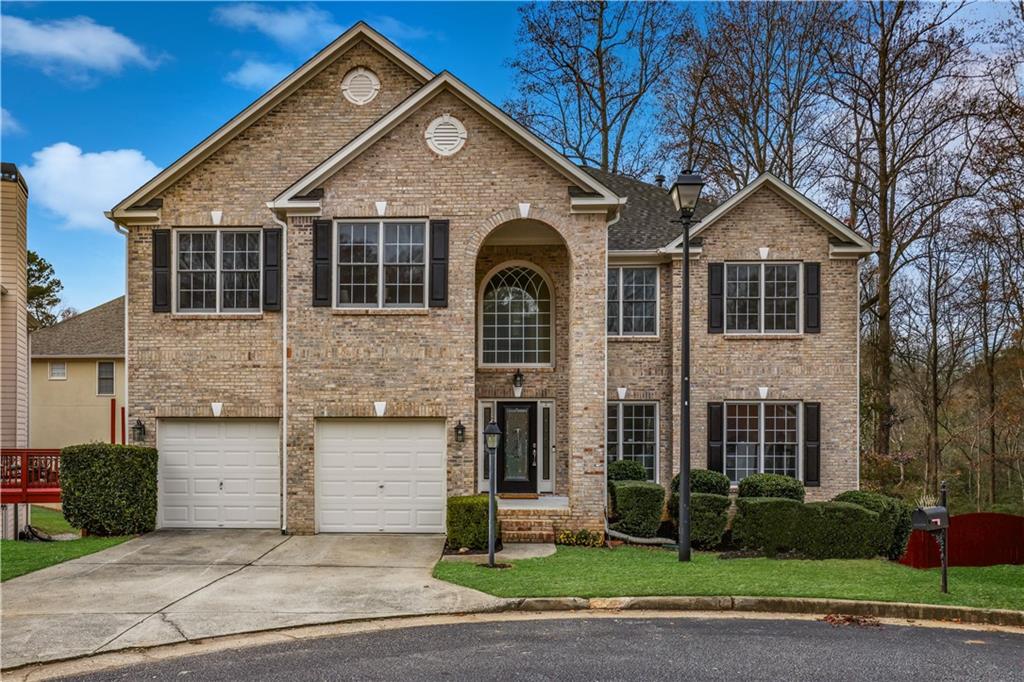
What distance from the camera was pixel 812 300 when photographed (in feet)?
50.5

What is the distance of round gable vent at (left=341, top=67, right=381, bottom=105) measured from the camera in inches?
576

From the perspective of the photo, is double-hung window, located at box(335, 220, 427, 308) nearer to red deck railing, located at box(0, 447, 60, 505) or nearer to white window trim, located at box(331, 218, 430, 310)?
white window trim, located at box(331, 218, 430, 310)

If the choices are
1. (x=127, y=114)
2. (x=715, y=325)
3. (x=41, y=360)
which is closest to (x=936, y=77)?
(x=715, y=325)

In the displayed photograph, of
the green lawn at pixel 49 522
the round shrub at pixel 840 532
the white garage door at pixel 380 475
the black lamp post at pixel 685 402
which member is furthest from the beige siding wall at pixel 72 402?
the round shrub at pixel 840 532

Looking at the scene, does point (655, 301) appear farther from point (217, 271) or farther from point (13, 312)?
point (13, 312)

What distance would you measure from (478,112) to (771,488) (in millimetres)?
9087

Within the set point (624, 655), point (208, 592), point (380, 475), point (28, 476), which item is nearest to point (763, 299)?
point (380, 475)

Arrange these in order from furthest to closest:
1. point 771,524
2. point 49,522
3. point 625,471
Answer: point 49,522 < point 625,471 < point 771,524

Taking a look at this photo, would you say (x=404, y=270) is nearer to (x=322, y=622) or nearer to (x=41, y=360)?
(x=322, y=622)

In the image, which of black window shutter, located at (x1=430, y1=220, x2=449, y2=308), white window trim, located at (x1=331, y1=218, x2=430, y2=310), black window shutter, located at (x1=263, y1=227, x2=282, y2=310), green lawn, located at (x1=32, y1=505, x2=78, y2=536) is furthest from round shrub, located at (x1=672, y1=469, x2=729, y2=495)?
green lawn, located at (x1=32, y1=505, x2=78, y2=536)

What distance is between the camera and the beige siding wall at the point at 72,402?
1051 inches

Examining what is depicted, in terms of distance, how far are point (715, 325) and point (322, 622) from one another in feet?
35.5

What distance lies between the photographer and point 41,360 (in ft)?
87.7

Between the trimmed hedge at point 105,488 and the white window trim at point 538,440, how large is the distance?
249 inches
